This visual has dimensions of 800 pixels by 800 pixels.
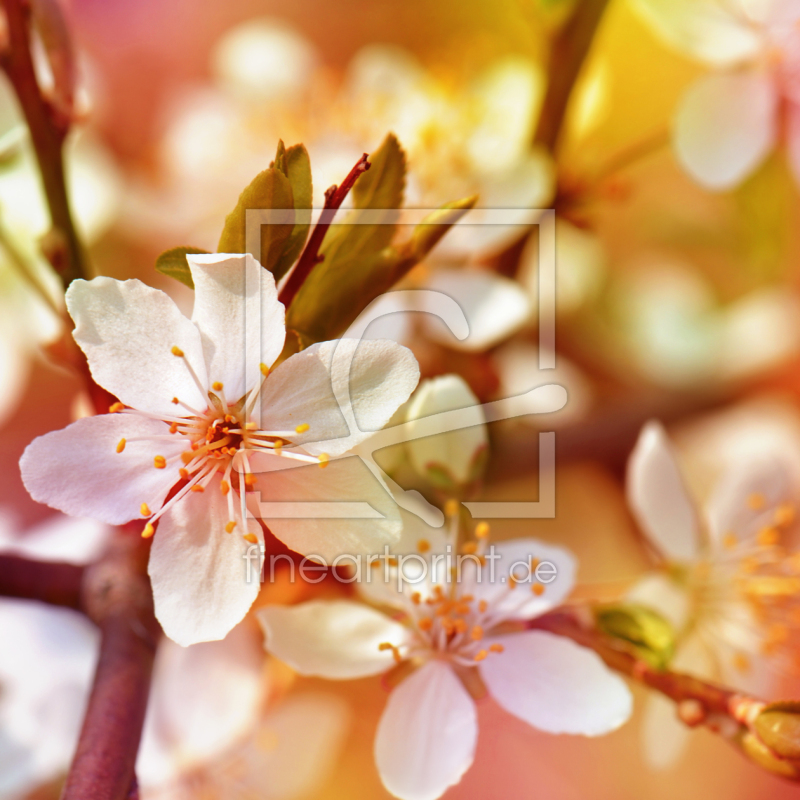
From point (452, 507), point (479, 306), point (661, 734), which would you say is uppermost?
point (479, 306)

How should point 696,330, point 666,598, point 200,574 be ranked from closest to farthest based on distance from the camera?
point 200,574
point 666,598
point 696,330

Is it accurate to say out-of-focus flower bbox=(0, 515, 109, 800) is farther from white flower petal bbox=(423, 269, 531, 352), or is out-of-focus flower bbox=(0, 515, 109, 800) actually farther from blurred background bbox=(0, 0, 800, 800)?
white flower petal bbox=(423, 269, 531, 352)

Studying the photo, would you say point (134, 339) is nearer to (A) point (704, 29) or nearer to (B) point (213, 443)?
(B) point (213, 443)

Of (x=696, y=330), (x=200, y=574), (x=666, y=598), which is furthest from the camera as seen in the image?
(x=696, y=330)

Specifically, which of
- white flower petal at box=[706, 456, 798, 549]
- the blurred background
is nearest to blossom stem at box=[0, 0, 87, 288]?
the blurred background

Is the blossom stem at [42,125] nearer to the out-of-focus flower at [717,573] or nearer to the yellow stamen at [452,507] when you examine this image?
the yellow stamen at [452,507]

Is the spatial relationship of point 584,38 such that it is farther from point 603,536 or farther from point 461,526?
A: point 603,536

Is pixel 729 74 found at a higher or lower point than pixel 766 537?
higher

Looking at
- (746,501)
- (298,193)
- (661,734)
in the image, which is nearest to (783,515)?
(746,501)
